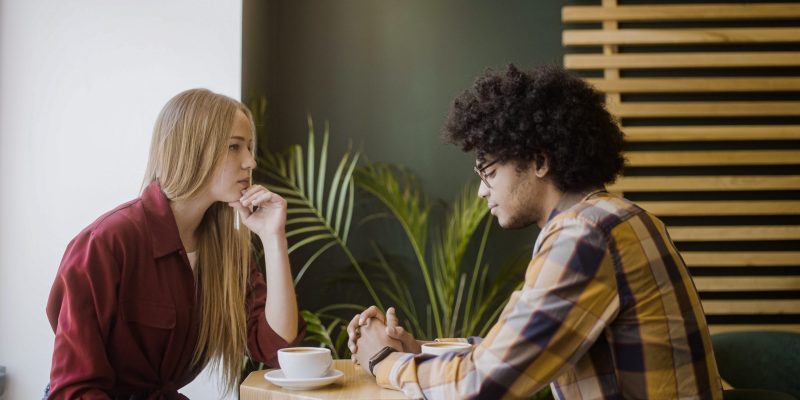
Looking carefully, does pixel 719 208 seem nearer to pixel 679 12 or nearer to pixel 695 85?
pixel 695 85

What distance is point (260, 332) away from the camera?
2201mm

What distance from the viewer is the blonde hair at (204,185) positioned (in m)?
2.04

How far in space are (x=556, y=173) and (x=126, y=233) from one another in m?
1.05

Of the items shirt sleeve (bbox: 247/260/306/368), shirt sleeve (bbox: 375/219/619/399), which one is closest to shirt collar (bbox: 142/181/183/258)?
shirt sleeve (bbox: 247/260/306/368)

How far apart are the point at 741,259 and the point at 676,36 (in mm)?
1135

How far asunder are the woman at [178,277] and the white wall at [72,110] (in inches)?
33.0

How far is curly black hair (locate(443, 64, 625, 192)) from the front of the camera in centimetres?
155

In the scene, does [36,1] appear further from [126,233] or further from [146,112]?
[126,233]

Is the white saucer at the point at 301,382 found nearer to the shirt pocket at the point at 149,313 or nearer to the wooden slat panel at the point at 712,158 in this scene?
the shirt pocket at the point at 149,313

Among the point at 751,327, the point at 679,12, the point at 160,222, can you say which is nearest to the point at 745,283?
the point at 751,327

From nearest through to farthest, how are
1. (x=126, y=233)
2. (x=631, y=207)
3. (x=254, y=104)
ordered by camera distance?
(x=631, y=207), (x=126, y=233), (x=254, y=104)

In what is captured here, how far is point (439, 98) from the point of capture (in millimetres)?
3922

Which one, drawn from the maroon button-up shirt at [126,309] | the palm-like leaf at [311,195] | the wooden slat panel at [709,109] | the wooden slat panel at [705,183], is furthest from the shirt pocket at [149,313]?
the wooden slat panel at [709,109]

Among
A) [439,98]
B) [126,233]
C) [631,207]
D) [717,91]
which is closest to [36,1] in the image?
[126,233]
